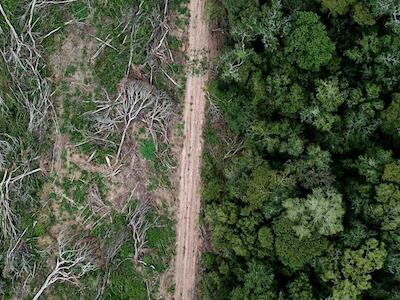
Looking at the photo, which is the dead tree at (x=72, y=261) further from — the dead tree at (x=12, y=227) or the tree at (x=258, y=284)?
the tree at (x=258, y=284)

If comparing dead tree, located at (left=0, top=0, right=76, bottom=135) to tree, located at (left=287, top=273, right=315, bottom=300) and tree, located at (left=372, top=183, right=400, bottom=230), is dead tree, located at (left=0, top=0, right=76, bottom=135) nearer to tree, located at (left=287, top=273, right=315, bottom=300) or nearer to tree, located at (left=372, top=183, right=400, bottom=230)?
tree, located at (left=287, top=273, right=315, bottom=300)

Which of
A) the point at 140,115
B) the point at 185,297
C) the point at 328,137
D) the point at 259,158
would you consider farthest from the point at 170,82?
the point at 185,297

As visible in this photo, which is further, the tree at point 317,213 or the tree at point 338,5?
the tree at point 338,5

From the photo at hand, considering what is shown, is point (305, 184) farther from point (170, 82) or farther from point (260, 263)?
point (170, 82)

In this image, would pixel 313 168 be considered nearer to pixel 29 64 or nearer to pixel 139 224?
pixel 139 224

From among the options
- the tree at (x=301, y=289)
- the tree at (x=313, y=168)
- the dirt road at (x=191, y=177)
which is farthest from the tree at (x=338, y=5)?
the tree at (x=301, y=289)

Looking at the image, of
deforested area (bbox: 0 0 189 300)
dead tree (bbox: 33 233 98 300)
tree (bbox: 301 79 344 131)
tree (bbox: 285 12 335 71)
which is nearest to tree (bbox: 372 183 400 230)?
tree (bbox: 301 79 344 131)
